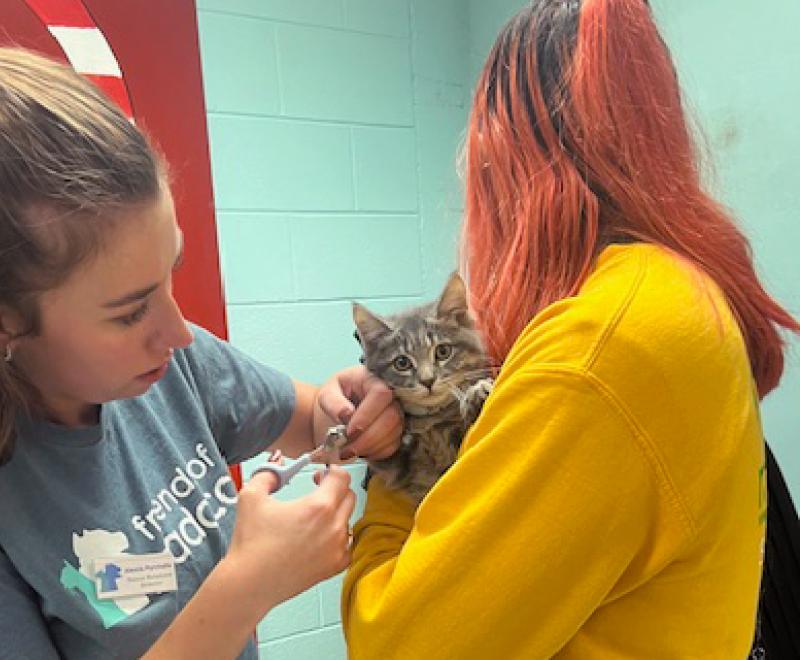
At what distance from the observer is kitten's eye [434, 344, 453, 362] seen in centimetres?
133

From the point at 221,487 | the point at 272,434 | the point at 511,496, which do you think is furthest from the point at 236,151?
the point at 511,496

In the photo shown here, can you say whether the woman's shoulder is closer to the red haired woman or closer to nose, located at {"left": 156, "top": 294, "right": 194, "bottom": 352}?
the red haired woman

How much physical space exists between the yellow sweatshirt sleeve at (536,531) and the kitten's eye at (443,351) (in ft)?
1.80

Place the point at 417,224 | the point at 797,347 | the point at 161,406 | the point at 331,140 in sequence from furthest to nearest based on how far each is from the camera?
the point at 417,224, the point at 331,140, the point at 797,347, the point at 161,406

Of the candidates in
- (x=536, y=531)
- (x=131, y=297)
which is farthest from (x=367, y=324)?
(x=536, y=531)

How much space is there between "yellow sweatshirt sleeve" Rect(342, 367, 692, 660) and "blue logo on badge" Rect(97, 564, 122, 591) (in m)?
0.32

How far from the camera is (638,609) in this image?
30.9 inches

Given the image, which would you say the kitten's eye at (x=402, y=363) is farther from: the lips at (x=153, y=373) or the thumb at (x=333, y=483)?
the lips at (x=153, y=373)

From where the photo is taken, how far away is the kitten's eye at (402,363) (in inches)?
52.0

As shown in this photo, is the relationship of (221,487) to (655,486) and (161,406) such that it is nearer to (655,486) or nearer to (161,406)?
(161,406)

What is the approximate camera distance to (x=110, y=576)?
876mm

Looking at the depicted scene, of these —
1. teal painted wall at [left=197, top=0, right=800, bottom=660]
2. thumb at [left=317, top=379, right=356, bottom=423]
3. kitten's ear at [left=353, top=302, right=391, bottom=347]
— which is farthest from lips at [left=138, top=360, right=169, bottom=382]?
teal painted wall at [left=197, top=0, right=800, bottom=660]

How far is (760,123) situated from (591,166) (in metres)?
1.20

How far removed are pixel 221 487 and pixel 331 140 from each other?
141cm
